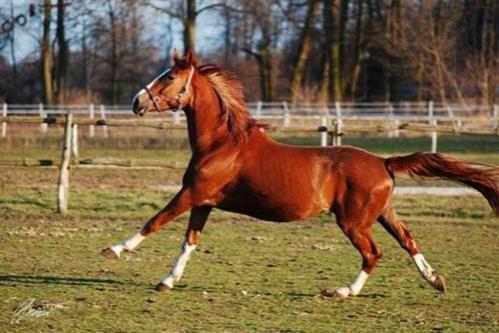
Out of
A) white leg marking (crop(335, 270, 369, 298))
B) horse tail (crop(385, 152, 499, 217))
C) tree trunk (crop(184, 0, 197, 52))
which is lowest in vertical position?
white leg marking (crop(335, 270, 369, 298))

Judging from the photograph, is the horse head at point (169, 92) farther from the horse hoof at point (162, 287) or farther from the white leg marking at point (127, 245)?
the horse hoof at point (162, 287)

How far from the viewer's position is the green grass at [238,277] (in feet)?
20.7

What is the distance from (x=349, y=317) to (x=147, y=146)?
2085 cm

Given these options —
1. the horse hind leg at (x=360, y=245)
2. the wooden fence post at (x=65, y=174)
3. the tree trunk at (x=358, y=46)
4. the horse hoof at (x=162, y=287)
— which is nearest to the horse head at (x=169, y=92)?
the horse hoof at (x=162, y=287)

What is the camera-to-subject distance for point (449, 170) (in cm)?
765

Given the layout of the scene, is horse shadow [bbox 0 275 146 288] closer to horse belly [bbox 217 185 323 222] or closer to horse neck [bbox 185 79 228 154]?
horse belly [bbox 217 185 323 222]

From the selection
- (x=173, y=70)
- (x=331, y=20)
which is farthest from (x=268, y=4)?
(x=173, y=70)

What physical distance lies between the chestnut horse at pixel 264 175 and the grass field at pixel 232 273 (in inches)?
17.7

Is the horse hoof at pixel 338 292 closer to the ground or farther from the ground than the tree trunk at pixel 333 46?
closer to the ground

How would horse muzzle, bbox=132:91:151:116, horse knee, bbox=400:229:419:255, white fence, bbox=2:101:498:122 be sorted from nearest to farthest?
horse muzzle, bbox=132:91:151:116
horse knee, bbox=400:229:419:255
white fence, bbox=2:101:498:122

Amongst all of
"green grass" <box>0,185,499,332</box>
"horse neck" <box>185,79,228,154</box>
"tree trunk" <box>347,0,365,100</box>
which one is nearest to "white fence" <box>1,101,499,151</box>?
"tree trunk" <box>347,0,365,100</box>

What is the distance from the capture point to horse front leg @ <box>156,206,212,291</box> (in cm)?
738

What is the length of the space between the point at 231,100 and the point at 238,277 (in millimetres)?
1687

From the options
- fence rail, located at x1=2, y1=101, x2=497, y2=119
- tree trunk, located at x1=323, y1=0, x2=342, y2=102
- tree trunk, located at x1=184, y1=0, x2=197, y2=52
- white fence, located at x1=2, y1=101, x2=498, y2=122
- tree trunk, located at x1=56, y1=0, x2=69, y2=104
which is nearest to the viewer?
white fence, located at x1=2, y1=101, x2=498, y2=122
